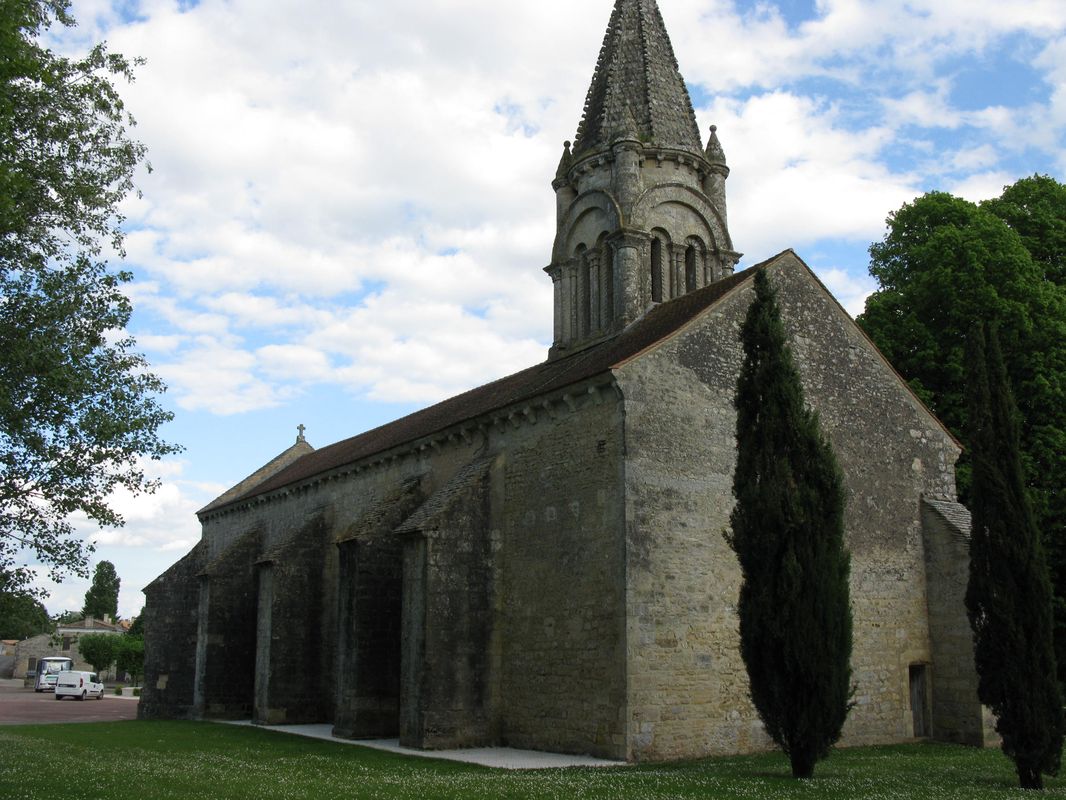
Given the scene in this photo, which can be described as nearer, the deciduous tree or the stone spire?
the deciduous tree

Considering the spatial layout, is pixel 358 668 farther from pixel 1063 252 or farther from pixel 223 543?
pixel 1063 252

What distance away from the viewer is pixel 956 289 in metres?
26.1

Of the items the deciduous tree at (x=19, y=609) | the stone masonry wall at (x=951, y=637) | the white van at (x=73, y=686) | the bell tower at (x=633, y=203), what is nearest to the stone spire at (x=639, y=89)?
the bell tower at (x=633, y=203)

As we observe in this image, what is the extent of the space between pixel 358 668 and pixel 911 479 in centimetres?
1308

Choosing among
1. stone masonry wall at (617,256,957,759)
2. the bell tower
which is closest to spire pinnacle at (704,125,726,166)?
the bell tower

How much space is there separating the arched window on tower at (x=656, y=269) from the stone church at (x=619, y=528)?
0.06 m

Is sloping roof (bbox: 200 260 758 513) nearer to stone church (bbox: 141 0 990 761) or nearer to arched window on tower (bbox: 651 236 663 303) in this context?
stone church (bbox: 141 0 990 761)

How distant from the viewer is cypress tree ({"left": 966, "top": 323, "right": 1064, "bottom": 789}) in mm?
13586

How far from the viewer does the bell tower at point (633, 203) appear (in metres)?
24.6

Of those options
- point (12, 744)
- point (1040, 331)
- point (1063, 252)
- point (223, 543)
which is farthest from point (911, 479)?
point (223, 543)

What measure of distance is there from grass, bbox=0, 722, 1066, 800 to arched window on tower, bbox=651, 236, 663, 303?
11832mm

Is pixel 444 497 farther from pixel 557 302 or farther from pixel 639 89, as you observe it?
pixel 639 89

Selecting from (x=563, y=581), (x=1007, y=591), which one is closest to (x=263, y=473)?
(x=563, y=581)

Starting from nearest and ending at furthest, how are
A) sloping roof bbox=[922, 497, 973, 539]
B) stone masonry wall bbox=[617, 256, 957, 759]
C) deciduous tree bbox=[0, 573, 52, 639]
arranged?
deciduous tree bbox=[0, 573, 52, 639] → stone masonry wall bbox=[617, 256, 957, 759] → sloping roof bbox=[922, 497, 973, 539]
